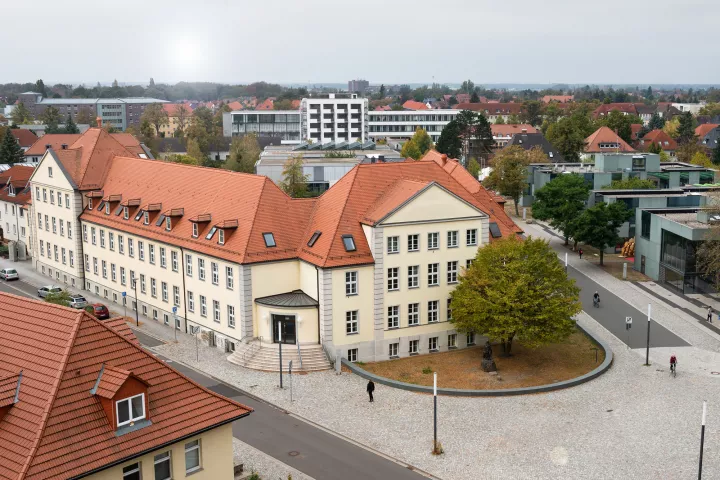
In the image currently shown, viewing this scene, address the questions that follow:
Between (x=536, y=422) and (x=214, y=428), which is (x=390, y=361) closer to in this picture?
(x=536, y=422)

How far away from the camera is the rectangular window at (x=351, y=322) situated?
5619 cm

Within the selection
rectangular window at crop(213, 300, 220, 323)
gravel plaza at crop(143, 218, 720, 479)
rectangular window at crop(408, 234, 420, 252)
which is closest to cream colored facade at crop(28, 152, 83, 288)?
rectangular window at crop(213, 300, 220, 323)

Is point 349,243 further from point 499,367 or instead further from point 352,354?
point 499,367

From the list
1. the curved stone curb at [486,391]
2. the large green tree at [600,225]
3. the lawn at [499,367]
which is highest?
the large green tree at [600,225]

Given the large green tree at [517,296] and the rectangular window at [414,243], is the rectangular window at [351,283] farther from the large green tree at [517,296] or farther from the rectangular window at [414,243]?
the large green tree at [517,296]

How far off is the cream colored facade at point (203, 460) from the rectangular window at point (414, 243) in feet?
93.8

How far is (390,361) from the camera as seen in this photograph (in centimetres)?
5703

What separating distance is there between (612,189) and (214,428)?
266 ft

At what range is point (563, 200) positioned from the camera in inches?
3676

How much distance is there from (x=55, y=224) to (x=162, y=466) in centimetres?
5722

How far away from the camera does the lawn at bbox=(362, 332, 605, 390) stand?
5272cm

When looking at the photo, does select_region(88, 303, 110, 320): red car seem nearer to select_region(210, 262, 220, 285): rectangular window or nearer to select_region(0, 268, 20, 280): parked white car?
select_region(210, 262, 220, 285): rectangular window

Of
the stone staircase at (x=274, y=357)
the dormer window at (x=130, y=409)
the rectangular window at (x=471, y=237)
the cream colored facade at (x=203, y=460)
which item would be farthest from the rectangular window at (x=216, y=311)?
the dormer window at (x=130, y=409)

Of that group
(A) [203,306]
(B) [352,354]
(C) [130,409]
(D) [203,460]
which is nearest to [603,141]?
(A) [203,306]
